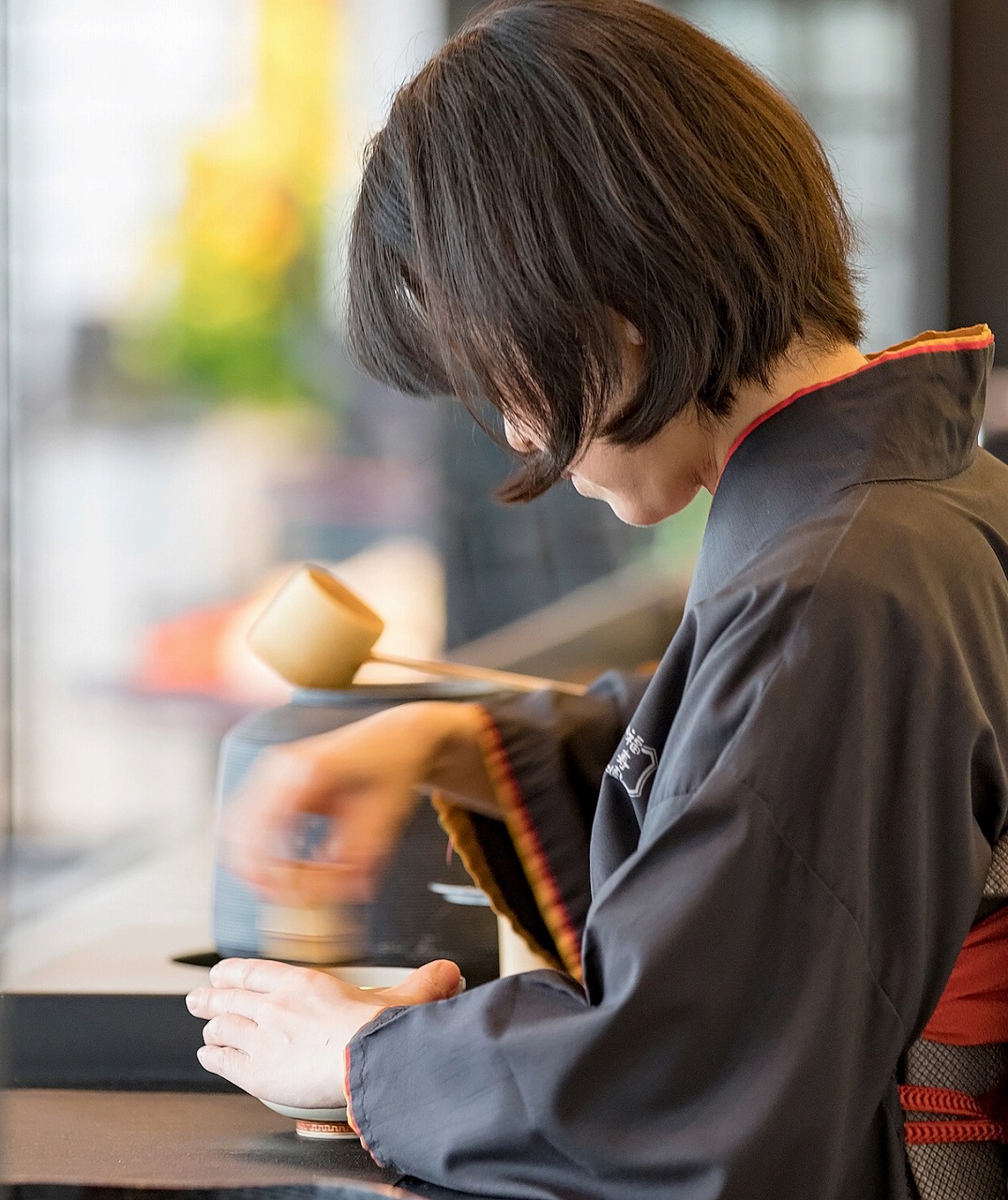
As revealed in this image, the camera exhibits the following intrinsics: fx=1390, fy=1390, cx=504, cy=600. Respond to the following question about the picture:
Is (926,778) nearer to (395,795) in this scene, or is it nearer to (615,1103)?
(615,1103)

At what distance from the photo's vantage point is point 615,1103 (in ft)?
1.93

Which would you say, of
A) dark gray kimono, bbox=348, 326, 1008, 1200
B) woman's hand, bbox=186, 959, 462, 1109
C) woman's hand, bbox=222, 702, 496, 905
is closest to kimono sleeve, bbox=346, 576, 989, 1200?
dark gray kimono, bbox=348, 326, 1008, 1200

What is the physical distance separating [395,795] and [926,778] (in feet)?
1.47

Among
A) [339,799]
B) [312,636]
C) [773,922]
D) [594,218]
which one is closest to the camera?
[773,922]

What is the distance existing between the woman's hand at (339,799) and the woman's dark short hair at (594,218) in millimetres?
293

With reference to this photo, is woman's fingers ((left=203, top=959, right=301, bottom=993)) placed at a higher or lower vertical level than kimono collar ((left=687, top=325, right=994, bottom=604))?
lower

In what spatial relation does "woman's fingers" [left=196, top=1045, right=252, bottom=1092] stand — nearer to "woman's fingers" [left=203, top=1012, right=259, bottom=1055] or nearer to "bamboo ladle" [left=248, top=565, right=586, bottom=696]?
"woman's fingers" [left=203, top=1012, right=259, bottom=1055]

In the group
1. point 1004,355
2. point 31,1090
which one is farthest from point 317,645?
point 1004,355

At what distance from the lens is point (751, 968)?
1.93 feet

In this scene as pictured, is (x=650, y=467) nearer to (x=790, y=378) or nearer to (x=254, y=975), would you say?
(x=790, y=378)

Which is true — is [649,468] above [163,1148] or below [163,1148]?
above

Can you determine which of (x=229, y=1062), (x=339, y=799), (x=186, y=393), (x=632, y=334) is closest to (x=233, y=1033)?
(x=229, y=1062)

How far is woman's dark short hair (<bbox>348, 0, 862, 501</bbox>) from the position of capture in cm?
69

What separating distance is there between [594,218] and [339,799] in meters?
0.43
